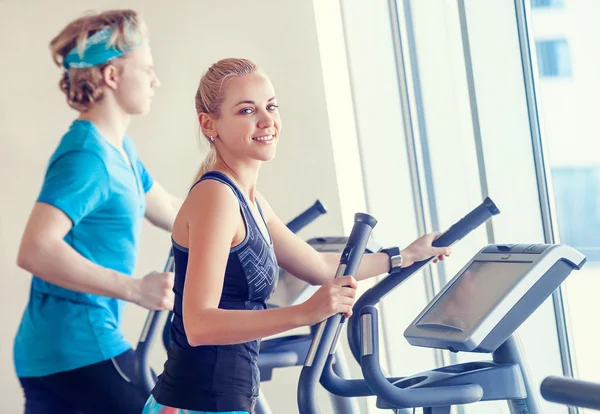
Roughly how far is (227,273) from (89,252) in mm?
752

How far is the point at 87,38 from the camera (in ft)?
7.51

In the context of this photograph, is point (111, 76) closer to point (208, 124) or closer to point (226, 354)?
point (208, 124)

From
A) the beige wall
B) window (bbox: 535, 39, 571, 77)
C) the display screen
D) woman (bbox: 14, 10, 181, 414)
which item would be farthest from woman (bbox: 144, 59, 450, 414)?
the beige wall

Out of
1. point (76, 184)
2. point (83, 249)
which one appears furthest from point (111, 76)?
point (83, 249)

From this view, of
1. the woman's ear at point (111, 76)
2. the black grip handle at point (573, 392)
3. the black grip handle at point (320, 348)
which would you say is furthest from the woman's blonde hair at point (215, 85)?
the black grip handle at point (573, 392)

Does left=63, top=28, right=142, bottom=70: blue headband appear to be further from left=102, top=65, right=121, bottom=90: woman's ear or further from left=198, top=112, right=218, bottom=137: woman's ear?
left=198, top=112, right=218, bottom=137: woman's ear

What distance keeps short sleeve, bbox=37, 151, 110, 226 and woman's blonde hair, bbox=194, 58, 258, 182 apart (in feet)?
1.78

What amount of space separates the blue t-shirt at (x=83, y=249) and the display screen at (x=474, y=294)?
3.20 ft

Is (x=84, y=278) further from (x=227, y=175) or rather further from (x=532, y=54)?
(x=532, y=54)

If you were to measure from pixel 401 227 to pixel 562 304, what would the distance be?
911 millimetres

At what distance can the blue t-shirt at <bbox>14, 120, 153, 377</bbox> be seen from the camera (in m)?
2.07

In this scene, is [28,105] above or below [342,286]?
above

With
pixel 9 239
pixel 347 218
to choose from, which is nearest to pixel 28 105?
pixel 9 239

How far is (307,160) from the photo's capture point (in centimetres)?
348
